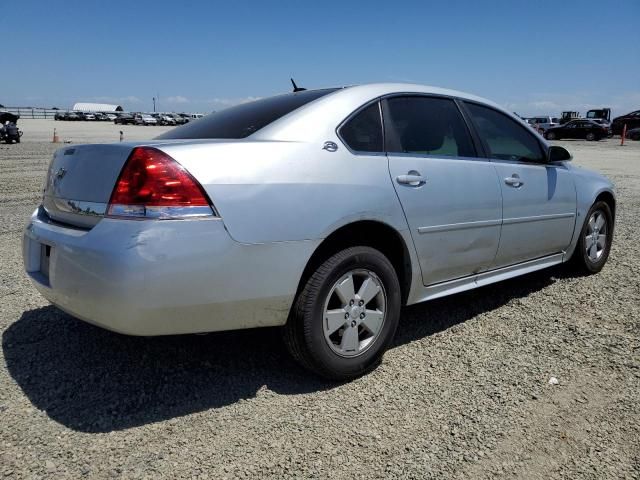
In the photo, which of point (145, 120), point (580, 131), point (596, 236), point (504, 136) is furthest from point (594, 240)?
→ point (145, 120)

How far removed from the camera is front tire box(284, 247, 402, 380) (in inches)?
101

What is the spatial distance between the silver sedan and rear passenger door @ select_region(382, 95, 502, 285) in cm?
1

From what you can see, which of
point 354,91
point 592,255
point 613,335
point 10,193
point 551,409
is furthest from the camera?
point 10,193

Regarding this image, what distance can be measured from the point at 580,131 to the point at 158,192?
126ft

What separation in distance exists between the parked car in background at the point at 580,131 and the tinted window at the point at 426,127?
118 feet

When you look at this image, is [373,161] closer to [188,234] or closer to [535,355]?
[188,234]

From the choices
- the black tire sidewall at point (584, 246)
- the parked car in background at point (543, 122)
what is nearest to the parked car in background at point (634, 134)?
the parked car in background at point (543, 122)

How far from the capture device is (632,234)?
21.8 ft

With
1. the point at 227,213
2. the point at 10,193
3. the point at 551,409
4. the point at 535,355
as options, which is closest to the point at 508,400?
the point at 551,409

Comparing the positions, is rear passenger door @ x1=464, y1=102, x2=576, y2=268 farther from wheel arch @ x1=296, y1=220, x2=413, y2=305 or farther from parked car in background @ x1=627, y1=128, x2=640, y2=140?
parked car in background @ x1=627, y1=128, x2=640, y2=140

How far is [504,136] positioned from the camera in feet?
12.9

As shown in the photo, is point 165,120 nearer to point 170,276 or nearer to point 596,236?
point 596,236

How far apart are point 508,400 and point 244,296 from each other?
143cm

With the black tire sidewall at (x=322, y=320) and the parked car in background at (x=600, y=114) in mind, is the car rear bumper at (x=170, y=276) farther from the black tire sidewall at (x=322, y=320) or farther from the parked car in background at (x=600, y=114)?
the parked car in background at (x=600, y=114)
